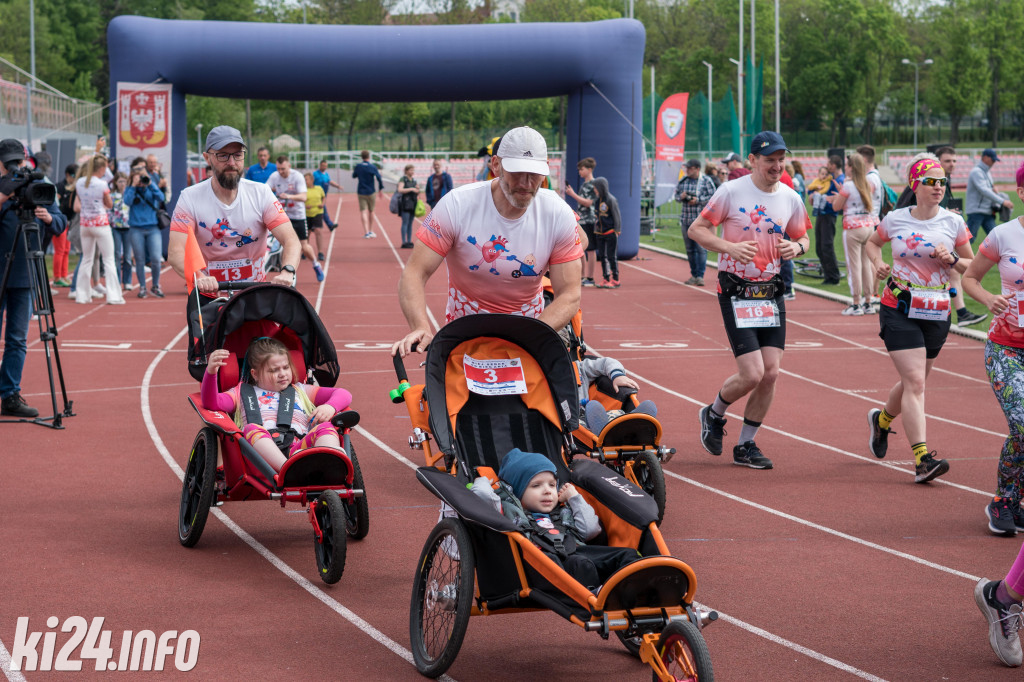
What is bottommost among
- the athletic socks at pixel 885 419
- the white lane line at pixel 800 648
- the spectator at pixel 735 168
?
the white lane line at pixel 800 648

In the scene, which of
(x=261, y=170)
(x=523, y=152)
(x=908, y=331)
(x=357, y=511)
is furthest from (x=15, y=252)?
(x=261, y=170)

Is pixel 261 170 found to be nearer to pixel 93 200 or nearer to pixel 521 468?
pixel 93 200

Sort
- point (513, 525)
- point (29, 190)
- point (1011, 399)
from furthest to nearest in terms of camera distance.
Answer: point (29, 190) < point (1011, 399) < point (513, 525)

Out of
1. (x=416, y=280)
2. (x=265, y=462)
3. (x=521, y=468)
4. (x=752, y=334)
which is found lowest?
(x=265, y=462)

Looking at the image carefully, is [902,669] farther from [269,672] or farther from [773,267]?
[773,267]

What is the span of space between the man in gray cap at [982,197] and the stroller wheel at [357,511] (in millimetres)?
15611

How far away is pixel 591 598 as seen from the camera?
441cm

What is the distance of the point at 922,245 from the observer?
8281 mm

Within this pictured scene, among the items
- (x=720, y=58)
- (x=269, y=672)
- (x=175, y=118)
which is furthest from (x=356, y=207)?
(x=720, y=58)

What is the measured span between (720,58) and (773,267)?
316ft

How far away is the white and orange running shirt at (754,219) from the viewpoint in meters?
8.70

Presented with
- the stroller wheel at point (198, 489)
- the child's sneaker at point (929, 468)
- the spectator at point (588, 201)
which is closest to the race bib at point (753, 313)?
the child's sneaker at point (929, 468)

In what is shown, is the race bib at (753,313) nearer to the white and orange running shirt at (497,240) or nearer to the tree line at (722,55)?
the white and orange running shirt at (497,240)

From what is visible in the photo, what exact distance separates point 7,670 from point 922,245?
6.26 metres
